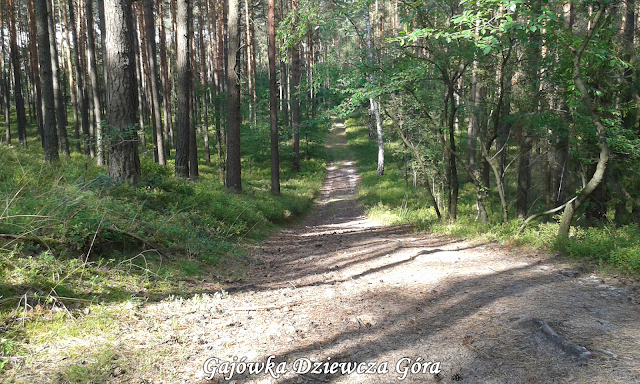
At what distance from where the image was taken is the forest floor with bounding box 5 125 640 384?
2.95 metres

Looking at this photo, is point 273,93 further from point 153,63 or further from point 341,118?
point 341,118

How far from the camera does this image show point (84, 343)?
3215 millimetres

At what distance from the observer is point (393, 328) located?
13.1 ft

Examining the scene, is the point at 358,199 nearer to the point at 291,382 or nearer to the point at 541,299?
the point at 541,299

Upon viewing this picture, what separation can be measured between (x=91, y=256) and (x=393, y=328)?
3805 millimetres

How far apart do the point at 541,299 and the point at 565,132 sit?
6975 mm

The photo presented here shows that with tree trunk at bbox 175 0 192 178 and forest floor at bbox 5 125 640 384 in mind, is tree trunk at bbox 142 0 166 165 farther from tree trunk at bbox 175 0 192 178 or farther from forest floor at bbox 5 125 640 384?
forest floor at bbox 5 125 640 384

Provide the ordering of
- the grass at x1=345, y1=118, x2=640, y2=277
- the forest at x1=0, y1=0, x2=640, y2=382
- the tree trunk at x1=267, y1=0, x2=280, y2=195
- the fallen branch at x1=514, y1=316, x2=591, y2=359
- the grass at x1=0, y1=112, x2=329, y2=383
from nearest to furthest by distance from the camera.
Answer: the fallen branch at x1=514, y1=316, x2=591, y2=359, the grass at x1=0, y1=112, x2=329, y2=383, the forest at x1=0, y1=0, x2=640, y2=382, the grass at x1=345, y1=118, x2=640, y2=277, the tree trunk at x1=267, y1=0, x2=280, y2=195

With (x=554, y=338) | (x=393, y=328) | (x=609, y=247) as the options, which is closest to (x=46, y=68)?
(x=393, y=328)

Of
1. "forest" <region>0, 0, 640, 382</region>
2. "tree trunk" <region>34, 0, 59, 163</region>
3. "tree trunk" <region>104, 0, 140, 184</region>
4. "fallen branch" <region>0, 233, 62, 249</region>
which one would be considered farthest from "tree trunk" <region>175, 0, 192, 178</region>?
"fallen branch" <region>0, 233, 62, 249</region>

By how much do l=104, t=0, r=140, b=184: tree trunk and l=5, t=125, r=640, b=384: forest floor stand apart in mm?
3503

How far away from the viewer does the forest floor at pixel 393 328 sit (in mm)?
2947

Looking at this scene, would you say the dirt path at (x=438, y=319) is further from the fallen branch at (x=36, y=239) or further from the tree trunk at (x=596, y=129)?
the fallen branch at (x=36, y=239)

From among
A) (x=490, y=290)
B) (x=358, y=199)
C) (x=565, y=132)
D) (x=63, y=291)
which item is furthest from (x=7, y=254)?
(x=358, y=199)
